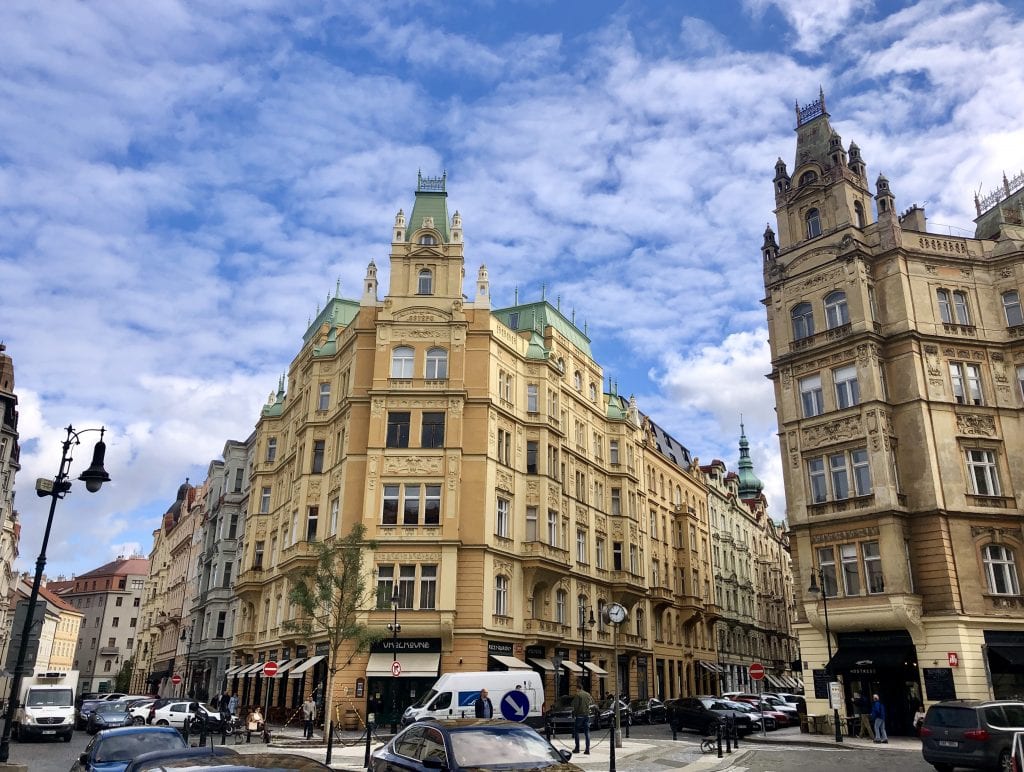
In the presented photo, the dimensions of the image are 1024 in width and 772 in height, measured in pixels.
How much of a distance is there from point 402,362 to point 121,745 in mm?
30250

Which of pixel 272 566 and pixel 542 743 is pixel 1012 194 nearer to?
pixel 542 743

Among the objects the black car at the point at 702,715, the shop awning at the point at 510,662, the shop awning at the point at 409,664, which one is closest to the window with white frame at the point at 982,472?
the black car at the point at 702,715

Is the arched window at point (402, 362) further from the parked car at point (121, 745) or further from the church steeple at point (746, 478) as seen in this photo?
the church steeple at point (746, 478)

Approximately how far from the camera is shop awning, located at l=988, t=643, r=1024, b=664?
1151 inches

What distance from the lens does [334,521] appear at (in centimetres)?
4262

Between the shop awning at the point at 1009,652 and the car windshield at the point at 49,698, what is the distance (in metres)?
36.7

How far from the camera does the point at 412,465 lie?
41094mm

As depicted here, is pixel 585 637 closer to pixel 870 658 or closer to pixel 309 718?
pixel 309 718

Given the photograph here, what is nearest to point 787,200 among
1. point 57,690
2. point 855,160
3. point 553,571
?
point 855,160

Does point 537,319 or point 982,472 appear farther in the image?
point 537,319

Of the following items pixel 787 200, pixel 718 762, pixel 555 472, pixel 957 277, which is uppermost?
pixel 787 200

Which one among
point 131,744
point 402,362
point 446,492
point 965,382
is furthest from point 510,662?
point 131,744

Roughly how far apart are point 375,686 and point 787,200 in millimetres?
30787

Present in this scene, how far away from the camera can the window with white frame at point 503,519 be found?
4241 cm
